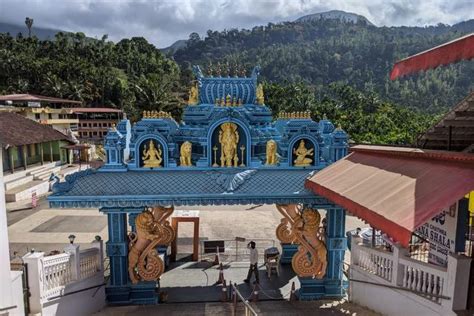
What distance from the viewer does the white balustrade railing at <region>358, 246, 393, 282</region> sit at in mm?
8320

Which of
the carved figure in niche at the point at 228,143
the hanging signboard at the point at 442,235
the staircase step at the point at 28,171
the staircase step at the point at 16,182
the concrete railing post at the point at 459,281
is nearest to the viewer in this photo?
the concrete railing post at the point at 459,281

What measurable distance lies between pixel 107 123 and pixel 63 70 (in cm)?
1909

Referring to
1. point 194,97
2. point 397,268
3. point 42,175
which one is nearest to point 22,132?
point 42,175

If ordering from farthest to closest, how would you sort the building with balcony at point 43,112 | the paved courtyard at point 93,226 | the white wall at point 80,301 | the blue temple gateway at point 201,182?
the building with balcony at point 43,112 < the paved courtyard at point 93,226 < the blue temple gateway at point 201,182 < the white wall at point 80,301

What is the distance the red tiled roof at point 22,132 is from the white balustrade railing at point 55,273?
77.2ft

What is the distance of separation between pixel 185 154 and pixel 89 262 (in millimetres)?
3801

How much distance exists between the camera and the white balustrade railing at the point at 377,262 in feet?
27.3

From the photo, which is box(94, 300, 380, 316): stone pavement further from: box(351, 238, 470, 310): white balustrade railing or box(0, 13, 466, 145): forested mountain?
box(0, 13, 466, 145): forested mountain

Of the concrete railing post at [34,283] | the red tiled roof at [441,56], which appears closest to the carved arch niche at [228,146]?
the red tiled roof at [441,56]

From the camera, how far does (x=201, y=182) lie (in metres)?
9.91

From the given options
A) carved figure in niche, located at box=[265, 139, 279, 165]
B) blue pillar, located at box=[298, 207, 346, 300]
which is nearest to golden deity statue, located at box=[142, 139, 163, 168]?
carved figure in niche, located at box=[265, 139, 279, 165]

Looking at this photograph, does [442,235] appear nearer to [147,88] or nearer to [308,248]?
[308,248]

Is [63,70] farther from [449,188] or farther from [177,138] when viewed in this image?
[449,188]

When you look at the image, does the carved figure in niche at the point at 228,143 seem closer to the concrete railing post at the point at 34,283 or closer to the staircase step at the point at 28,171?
the concrete railing post at the point at 34,283
